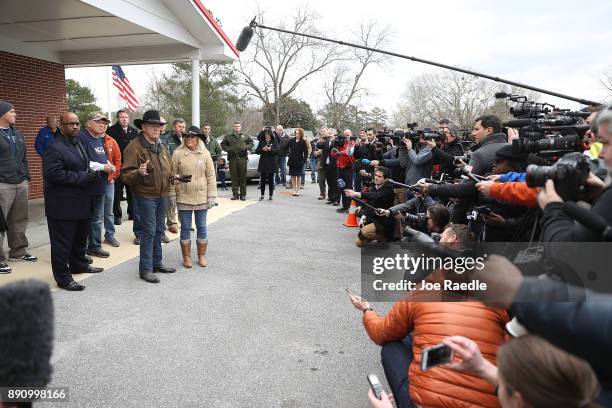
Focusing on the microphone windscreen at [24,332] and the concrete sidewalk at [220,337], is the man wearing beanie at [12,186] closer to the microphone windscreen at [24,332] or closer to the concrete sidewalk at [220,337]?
the concrete sidewalk at [220,337]

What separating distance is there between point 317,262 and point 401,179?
2.55 meters

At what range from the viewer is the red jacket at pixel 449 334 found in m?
1.88

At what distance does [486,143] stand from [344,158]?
20.2ft

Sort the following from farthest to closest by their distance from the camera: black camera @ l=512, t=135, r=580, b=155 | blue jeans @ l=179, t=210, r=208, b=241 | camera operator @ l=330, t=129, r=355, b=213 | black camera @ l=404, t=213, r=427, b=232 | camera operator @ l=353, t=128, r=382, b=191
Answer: camera operator @ l=330, t=129, r=355, b=213 → camera operator @ l=353, t=128, r=382, b=191 → blue jeans @ l=179, t=210, r=208, b=241 → black camera @ l=404, t=213, r=427, b=232 → black camera @ l=512, t=135, r=580, b=155

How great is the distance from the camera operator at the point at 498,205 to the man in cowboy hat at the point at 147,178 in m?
3.11

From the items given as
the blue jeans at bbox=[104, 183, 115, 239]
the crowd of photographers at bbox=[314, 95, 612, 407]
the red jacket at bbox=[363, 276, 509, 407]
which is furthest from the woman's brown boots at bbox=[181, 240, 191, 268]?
the red jacket at bbox=[363, 276, 509, 407]

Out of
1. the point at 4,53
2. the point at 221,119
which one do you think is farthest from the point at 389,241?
the point at 221,119

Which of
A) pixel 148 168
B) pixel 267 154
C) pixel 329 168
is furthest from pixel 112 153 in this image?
pixel 329 168

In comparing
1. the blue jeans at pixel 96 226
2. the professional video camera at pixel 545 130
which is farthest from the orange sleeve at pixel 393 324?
the blue jeans at pixel 96 226

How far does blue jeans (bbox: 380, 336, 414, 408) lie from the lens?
89.8 inches

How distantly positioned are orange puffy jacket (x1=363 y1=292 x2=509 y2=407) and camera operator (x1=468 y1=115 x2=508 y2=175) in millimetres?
2462

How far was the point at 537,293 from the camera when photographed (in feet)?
4.50

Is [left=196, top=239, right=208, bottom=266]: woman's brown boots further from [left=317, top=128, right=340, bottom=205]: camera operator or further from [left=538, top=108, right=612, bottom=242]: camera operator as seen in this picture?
[left=317, top=128, right=340, bottom=205]: camera operator

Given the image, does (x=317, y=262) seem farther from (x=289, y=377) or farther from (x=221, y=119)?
(x=221, y=119)
